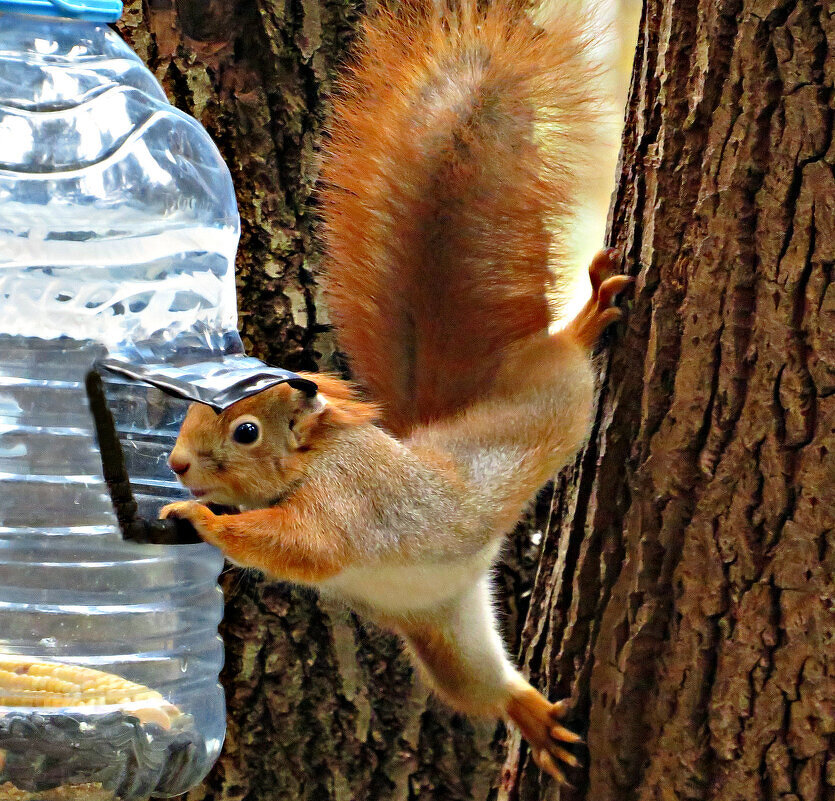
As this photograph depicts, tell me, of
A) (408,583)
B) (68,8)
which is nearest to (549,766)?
(408,583)

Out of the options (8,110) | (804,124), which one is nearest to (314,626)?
(8,110)

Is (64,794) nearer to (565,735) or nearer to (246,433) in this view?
(246,433)

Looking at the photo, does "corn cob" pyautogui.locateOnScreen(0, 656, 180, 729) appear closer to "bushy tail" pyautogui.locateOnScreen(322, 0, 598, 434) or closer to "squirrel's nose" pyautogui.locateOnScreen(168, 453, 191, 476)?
"squirrel's nose" pyautogui.locateOnScreen(168, 453, 191, 476)

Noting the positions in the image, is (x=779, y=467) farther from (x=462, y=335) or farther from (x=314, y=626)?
(x=314, y=626)

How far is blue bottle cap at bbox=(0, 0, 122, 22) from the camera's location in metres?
1.20

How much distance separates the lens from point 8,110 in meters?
1.61

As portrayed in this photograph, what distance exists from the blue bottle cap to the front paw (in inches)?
24.4

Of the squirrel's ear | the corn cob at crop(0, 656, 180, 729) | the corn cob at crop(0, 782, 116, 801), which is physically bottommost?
the corn cob at crop(0, 782, 116, 801)

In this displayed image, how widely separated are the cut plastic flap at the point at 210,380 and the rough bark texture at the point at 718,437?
23.0 inches

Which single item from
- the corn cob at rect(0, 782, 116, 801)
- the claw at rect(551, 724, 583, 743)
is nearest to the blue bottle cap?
the corn cob at rect(0, 782, 116, 801)

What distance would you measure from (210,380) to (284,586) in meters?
1.05

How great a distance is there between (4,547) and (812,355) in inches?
45.9

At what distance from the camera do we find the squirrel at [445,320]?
1649mm

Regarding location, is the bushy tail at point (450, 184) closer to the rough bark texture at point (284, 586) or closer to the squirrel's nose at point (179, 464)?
the rough bark texture at point (284, 586)
